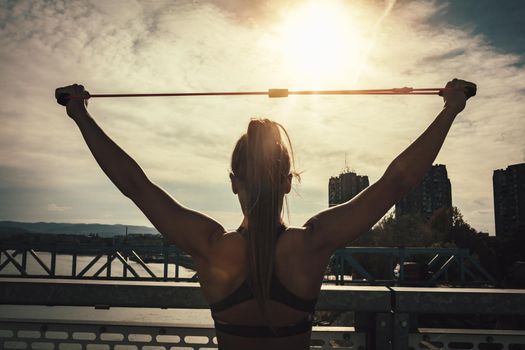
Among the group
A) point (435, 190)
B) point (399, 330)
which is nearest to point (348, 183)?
point (435, 190)

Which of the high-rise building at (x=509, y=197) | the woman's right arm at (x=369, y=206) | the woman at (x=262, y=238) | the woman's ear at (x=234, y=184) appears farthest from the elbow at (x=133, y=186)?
the high-rise building at (x=509, y=197)

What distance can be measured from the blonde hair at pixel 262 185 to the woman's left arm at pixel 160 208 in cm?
16

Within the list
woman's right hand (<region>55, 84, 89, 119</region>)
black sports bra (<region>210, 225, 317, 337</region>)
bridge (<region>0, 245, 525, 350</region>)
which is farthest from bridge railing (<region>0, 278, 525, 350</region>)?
woman's right hand (<region>55, 84, 89, 119</region>)

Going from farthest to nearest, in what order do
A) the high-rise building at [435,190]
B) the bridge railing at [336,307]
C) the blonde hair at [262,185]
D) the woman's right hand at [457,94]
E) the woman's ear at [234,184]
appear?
the high-rise building at [435,190], the bridge railing at [336,307], the woman's right hand at [457,94], the woman's ear at [234,184], the blonde hair at [262,185]

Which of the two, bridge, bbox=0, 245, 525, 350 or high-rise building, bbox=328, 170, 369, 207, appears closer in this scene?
bridge, bbox=0, 245, 525, 350

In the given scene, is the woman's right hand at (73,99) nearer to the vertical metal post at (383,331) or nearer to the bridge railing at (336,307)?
the bridge railing at (336,307)

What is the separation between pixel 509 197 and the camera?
9181 centimetres

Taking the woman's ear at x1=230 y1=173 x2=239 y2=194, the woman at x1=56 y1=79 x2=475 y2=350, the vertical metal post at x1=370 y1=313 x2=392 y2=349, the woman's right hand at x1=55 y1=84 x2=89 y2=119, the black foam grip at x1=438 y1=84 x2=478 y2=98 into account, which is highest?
the black foam grip at x1=438 y1=84 x2=478 y2=98

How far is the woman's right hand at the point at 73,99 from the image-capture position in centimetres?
198

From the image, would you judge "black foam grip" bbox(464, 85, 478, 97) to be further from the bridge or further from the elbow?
the elbow

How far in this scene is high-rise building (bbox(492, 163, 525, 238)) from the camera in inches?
3423

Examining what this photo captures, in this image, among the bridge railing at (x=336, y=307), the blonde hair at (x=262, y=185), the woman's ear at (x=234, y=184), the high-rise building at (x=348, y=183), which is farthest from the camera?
the high-rise building at (x=348, y=183)

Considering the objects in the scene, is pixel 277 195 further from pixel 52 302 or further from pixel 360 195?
pixel 52 302

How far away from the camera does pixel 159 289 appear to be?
2262 mm
